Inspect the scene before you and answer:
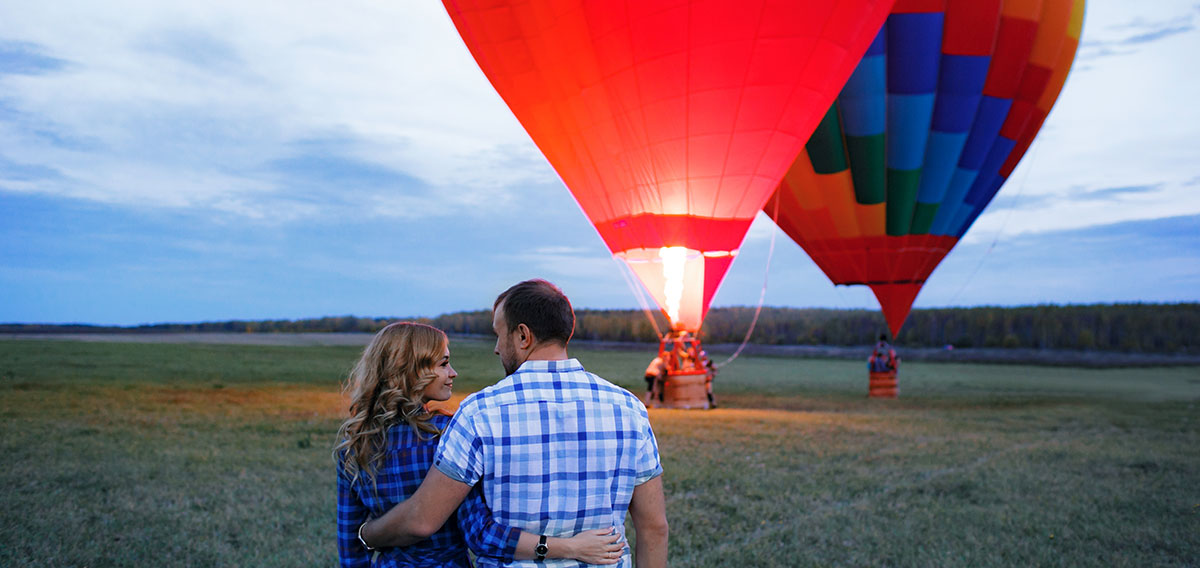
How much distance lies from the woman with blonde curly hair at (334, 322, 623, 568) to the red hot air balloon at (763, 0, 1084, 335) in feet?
36.1

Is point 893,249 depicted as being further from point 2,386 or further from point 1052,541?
point 2,386

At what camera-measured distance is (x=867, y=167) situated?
44.6 feet

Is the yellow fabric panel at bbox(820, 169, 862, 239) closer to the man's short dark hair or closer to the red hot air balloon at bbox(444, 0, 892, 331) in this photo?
the red hot air balloon at bbox(444, 0, 892, 331)

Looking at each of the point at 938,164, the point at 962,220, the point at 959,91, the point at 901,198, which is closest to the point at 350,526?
the point at 959,91

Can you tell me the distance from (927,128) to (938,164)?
1128mm

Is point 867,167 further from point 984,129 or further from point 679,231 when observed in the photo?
point 679,231

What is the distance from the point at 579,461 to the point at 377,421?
0.55 meters

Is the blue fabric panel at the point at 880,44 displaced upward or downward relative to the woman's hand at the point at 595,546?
upward

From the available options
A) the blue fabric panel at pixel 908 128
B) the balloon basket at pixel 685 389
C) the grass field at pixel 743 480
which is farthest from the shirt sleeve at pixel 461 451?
the blue fabric panel at pixel 908 128

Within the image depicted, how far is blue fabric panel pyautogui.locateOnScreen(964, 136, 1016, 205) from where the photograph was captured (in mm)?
14016

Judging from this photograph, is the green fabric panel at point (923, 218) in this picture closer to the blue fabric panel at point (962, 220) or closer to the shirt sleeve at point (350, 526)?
the blue fabric panel at point (962, 220)

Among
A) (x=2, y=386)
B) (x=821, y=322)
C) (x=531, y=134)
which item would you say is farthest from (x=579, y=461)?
(x=821, y=322)

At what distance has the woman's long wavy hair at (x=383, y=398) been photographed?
218 cm

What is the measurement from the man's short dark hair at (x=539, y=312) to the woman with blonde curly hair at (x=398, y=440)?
0.29 m
